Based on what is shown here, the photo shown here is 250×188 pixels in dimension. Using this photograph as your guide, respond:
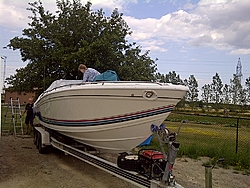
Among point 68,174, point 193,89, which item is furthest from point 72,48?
point 193,89

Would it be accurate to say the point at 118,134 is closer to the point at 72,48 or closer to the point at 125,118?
the point at 125,118

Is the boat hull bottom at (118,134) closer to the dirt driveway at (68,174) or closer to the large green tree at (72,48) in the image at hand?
the dirt driveway at (68,174)

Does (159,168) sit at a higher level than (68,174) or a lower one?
higher

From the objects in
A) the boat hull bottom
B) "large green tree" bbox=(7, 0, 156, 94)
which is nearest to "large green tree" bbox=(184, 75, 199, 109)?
"large green tree" bbox=(7, 0, 156, 94)

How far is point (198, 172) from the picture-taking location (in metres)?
6.07

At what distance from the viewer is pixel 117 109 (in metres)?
4.48

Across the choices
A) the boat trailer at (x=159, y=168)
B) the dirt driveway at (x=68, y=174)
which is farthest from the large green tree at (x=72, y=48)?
the boat trailer at (x=159, y=168)

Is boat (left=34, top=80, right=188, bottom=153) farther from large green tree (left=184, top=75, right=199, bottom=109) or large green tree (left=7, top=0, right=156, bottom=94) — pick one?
large green tree (left=184, top=75, right=199, bottom=109)

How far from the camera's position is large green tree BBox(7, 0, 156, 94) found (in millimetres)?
11117

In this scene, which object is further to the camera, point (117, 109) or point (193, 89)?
point (193, 89)

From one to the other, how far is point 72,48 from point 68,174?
22.3 feet

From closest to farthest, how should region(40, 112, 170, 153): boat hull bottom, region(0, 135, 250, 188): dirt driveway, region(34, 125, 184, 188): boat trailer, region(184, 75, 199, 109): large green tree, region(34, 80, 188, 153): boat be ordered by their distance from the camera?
region(34, 125, 184, 188): boat trailer < region(34, 80, 188, 153): boat < region(40, 112, 170, 153): boat hull bottom < region(0, 135, 250, 188): dirt driveway < region(184, 75, 199, 109): large green tree

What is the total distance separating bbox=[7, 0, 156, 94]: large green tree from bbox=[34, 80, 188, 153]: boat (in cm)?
569

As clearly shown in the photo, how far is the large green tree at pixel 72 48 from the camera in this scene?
1112 centimetres
